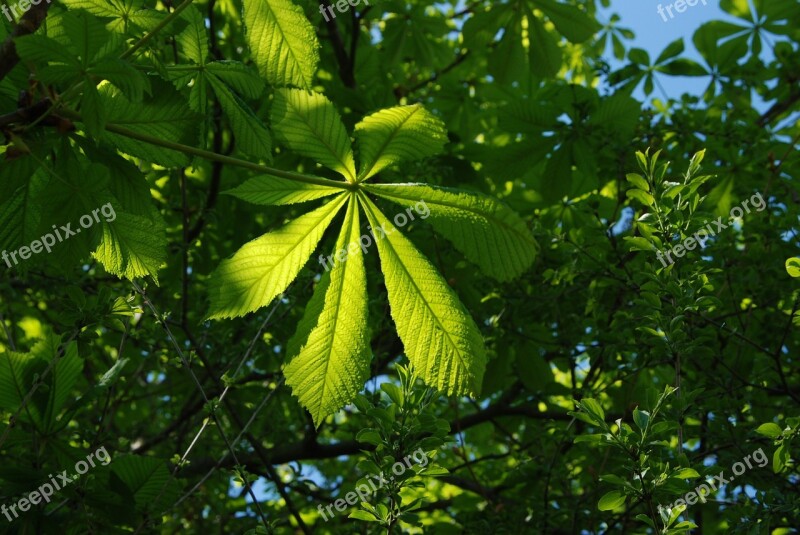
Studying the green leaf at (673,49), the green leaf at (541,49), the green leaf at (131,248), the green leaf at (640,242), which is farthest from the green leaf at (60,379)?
the green leaf at (673,49)

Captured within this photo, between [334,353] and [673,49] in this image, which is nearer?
[334,353]

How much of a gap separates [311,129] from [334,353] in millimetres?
486

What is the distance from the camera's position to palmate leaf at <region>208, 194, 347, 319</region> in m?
1.51

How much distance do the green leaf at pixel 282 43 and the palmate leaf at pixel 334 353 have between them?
44 centimetres

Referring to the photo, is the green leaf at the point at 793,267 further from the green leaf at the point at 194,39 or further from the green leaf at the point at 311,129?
the green leaf at the point at 194,39

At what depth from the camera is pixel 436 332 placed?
1429mm

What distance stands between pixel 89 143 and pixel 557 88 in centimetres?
267

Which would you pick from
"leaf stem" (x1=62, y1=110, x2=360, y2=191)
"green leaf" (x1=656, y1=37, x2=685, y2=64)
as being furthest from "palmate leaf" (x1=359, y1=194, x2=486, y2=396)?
"green leaf" (x1=656, y1=37, x2=685, y2=64)

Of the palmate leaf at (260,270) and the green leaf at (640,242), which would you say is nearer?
the palmate leaf at (260,270)

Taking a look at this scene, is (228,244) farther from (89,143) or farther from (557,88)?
(89,143)

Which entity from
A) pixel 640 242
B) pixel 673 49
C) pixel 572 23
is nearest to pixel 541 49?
pixel 572 23

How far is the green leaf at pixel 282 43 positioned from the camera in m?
1.64

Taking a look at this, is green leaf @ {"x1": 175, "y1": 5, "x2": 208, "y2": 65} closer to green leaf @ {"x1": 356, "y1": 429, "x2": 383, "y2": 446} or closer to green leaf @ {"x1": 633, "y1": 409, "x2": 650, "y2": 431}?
green leaf @ {"x1": 356, "y1": 429, "x2": 383, "y2": 446}

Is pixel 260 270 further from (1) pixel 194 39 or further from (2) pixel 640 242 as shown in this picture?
(2) pixel 640 242
